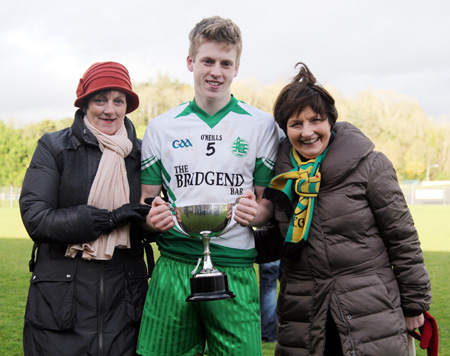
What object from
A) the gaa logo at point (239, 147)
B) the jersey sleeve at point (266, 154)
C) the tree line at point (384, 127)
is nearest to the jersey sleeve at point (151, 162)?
the gaa logo at point (239, 147)

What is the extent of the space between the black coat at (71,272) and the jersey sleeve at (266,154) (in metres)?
0.83

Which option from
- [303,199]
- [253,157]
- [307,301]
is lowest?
[307,301]

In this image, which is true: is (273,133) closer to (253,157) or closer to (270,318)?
(253,157)

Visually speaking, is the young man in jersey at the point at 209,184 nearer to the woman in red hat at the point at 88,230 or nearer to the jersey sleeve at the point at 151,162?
the jersey sleeve at the point at 151,162

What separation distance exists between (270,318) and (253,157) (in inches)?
126

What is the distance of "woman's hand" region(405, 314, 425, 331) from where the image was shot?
2.88 metres

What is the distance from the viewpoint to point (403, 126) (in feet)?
220

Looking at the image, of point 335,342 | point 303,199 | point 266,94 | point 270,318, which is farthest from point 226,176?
point 266,94

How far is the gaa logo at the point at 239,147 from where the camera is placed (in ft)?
9.93

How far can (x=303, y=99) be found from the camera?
283 centimetres

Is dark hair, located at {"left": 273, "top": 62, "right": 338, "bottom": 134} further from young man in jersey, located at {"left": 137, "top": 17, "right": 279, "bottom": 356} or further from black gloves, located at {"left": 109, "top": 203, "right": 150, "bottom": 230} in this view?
black gloves, located at {"left": 109, "top": 203, "right": 150, "bottom": 230}

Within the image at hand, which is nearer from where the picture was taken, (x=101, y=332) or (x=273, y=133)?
(x=101, y=332)

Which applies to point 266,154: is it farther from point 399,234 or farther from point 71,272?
point 71,272

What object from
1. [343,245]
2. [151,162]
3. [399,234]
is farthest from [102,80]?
[399,234]
